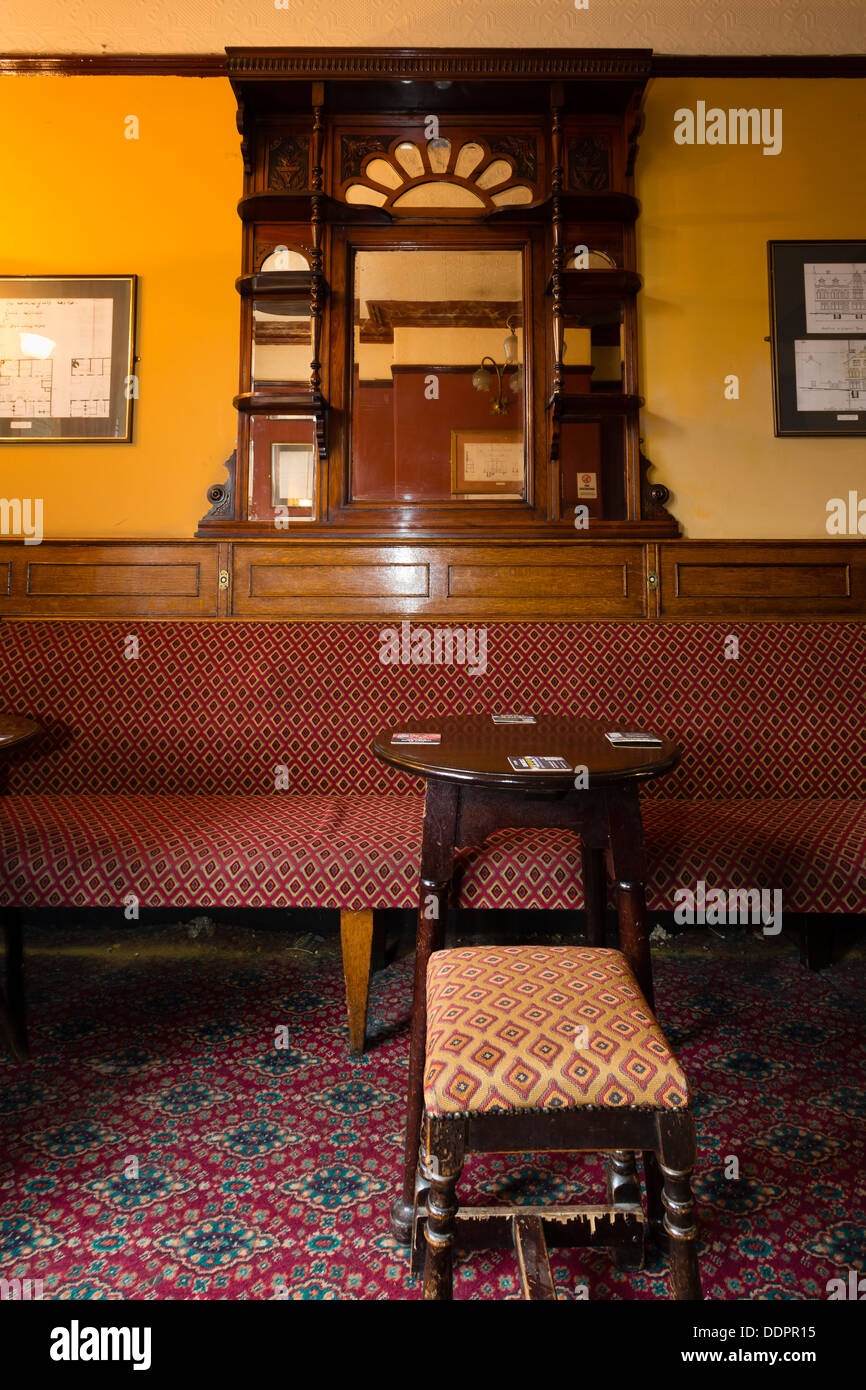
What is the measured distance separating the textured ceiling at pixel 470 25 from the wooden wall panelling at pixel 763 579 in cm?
207

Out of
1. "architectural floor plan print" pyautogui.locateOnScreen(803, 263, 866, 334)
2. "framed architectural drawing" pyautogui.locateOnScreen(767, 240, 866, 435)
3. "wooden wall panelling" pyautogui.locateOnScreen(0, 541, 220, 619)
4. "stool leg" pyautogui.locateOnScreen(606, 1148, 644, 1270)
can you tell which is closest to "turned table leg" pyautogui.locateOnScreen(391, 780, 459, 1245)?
"stool leg" pyautogui.locateOnScreen(606, 1148, 644, 1270)

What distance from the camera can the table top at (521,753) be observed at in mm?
1168

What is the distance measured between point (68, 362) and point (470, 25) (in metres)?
2.12

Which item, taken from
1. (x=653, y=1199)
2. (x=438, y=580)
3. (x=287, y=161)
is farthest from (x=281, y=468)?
(x=653, y=1199)

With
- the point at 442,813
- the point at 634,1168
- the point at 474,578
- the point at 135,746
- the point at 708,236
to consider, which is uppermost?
the point at 708,236

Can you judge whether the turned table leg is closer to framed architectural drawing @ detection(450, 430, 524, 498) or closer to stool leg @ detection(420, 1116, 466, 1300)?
stool leg @ detection(420, 1116, 466, 1300)

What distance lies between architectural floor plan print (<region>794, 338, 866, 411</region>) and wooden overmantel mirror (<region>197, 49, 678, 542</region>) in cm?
67

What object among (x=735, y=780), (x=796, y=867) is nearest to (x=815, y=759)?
(x=735, y=780)

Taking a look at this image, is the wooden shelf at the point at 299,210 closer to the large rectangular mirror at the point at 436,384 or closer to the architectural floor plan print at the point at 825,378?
the large rectangular mirror at the point at 436,384

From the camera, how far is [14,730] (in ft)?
5.48

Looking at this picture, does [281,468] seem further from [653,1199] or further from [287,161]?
[653,1199]
